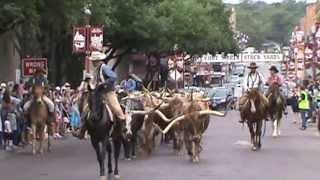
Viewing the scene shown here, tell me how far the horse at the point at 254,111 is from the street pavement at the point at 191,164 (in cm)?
63

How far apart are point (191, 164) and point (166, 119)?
87.4 inches

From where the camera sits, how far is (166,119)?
22016 mm

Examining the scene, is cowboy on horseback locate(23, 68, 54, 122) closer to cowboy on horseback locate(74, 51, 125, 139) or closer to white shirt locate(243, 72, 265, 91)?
white shirt locate(243, 72, 265, 91)

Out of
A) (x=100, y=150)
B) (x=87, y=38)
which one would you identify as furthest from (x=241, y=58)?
(x=100, y=150)

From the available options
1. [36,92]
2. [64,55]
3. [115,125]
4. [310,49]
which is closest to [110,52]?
[64,55]

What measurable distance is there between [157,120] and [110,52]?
33585 mm

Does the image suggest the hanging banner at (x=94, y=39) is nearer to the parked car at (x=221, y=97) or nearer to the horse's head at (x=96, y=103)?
the horse's head at (x=96, y=103)

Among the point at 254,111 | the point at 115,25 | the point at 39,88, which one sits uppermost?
the point at 115,25

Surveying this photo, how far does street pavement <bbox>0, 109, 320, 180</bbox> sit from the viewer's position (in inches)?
692

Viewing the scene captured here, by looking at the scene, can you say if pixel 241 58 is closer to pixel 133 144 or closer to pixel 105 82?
pixel 133 144

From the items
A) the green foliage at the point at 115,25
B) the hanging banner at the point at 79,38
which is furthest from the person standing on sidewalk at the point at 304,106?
the hanging banner at the point at 79,38

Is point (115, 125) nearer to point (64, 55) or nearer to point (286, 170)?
point (286, 170)

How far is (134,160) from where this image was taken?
2144 cm

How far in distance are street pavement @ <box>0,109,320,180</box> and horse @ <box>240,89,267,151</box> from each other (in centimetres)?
63
